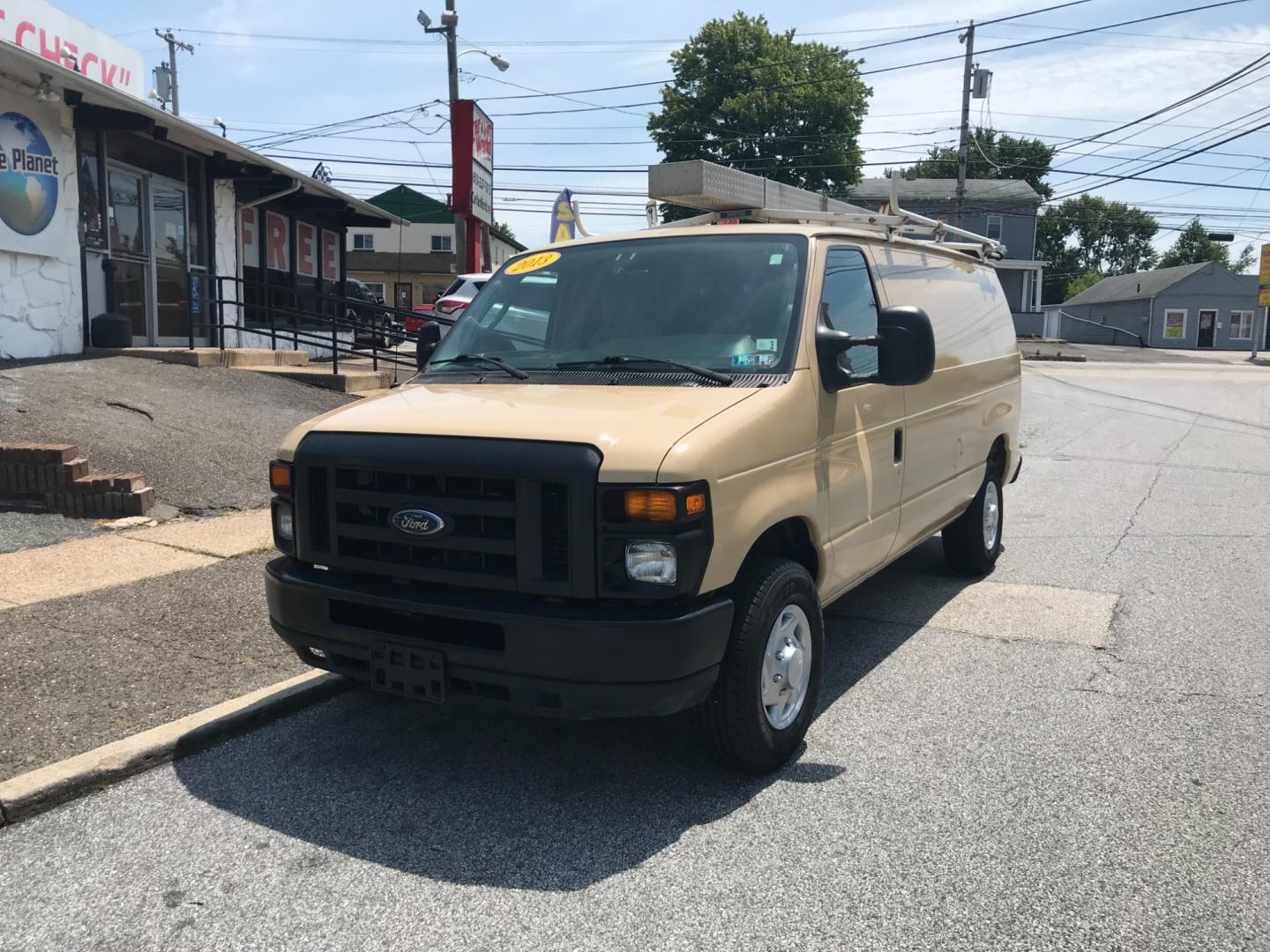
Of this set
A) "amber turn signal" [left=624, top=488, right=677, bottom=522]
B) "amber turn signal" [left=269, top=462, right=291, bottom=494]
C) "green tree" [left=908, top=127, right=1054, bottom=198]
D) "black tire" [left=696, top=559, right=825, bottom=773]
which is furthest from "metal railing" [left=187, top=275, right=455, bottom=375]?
"green tree" [left=908, top=127, right=1054, bottom=198]

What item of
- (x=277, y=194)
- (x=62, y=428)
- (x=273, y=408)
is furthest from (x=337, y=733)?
(x=277, y=194)

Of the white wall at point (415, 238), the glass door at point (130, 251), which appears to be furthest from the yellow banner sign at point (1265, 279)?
the glass door at point (130, 251)

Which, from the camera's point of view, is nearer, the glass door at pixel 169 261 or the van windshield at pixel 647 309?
the van windshield at pixel 647 309

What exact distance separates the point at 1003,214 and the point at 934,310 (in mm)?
56201

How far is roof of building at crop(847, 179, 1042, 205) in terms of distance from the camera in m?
56.6

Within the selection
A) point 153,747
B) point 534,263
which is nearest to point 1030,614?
point 534,263

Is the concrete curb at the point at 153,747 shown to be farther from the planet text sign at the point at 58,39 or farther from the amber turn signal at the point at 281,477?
the planet text sign at the point at 58,39

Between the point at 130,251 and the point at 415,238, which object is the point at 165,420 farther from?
the point at 415,238

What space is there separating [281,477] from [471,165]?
1523cm

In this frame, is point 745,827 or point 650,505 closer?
point 650,505

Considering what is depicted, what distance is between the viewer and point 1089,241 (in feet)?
A: 329

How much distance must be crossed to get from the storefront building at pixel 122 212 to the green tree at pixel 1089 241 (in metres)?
87.3

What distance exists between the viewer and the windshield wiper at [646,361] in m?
4.07

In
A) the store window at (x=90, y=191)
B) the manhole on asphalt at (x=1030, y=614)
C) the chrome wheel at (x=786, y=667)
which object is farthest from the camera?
the store window at (x=90, y=191)
